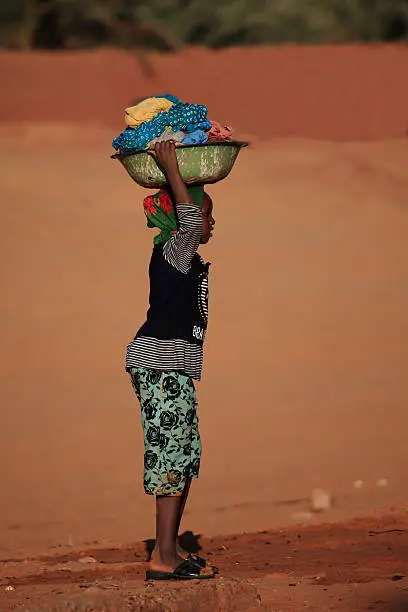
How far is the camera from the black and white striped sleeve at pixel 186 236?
517 centimetres

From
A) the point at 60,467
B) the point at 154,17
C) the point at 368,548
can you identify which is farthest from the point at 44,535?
the point at 154,17

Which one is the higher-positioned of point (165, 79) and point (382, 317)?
point (165, 79)

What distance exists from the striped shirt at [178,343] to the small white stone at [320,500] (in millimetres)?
2638

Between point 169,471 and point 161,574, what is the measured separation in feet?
1.29

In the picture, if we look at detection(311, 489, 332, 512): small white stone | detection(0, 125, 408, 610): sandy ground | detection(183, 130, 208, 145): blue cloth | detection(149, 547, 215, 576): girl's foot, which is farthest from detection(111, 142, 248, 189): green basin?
detection(311, 489, 332, 512): small white stone

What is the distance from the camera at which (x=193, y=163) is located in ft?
17.1

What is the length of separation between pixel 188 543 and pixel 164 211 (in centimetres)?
210

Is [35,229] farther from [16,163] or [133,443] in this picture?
[133,443]

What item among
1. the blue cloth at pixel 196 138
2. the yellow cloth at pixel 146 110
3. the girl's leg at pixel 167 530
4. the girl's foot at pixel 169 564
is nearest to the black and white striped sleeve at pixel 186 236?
the blue cloth at pixel 196 138

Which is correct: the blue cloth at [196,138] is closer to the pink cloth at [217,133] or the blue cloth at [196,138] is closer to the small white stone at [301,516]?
the pink cloth at [217,133]

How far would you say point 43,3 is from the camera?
19281 millimetres

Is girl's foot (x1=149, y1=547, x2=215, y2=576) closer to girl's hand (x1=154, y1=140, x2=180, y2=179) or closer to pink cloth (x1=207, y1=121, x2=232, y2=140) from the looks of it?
girl's hand (x1=154, y1=140, x2=180, y2=179)

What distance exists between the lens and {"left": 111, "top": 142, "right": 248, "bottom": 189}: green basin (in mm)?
5215

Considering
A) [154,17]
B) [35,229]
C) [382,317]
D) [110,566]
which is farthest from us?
[154,17]
